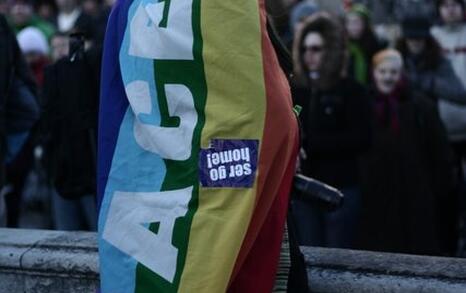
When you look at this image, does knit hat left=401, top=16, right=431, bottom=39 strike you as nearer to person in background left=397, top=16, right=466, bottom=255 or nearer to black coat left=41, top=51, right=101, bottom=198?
person in background left=397, top=16, right=466, bottom=255

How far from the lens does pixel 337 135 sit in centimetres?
674

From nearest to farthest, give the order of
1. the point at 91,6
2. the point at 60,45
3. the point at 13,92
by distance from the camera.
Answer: the point at 13,92 < the point at 60,45 < the point at 91,6

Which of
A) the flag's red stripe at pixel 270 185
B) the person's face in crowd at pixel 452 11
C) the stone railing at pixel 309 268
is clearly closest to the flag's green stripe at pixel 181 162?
the flag's red stripe at pixel 270 185

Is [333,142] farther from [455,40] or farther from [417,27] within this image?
[455,40]

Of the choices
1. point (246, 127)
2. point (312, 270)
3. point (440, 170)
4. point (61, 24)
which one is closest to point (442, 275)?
point (312, 270)

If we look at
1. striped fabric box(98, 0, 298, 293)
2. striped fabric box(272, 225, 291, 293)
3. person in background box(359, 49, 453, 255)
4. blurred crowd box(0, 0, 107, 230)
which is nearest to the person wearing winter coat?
person in background box(359, 49, 453, 255)

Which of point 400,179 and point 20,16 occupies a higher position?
point 20,16

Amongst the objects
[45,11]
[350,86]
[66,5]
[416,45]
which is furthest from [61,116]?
[66,5]

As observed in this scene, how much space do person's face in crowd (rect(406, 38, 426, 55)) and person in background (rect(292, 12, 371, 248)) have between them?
123cm

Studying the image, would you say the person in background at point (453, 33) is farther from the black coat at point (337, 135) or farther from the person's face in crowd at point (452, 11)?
the black coat at point (337, 135)

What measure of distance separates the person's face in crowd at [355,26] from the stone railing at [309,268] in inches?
182

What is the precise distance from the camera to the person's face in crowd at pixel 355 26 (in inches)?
344

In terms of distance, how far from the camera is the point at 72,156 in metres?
5.88

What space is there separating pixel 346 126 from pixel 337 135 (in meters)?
0.09
